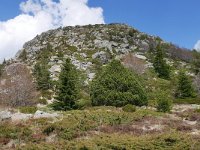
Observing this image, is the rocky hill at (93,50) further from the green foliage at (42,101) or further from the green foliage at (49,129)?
the green foliage at (49,129)

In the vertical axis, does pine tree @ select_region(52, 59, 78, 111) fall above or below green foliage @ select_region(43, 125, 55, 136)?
above

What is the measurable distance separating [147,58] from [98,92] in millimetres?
63442

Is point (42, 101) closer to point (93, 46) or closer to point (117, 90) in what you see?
point (117, 90)

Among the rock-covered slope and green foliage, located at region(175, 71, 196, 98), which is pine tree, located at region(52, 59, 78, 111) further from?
the rock-covered slope

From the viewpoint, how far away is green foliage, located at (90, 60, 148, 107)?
40.1 metres

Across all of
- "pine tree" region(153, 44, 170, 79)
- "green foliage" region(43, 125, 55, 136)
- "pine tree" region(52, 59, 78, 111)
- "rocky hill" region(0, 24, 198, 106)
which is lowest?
"green foliage" region(43, 125, 55, 136)

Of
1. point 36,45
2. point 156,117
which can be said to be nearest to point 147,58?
point 36,45

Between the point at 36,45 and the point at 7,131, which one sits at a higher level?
the point at 36,45

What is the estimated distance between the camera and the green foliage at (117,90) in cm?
4012

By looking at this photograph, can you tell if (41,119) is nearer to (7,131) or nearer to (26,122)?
(26,122)

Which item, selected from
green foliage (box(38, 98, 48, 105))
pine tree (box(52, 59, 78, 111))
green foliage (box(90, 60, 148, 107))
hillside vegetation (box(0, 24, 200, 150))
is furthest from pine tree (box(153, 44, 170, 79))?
pine tree (box(52, 59, 78, 111))

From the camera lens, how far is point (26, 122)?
91.9ft

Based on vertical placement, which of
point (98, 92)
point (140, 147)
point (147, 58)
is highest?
point (147, 58)

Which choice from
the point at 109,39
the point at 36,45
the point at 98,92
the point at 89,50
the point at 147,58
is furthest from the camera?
the point at 36,45
